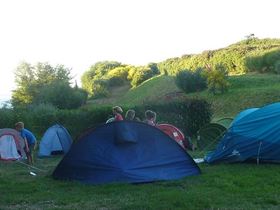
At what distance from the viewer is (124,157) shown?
926 centimetres

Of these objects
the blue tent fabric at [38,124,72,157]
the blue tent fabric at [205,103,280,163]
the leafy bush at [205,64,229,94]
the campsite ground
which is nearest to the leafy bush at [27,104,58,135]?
the blue tent fabric at [38,124,72,157]

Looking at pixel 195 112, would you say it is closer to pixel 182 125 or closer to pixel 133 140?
pixel 182 125

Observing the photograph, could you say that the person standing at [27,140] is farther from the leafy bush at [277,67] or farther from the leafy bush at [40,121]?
the leafy bush at [277,67]


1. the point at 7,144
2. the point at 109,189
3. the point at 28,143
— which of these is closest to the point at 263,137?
the point at 109,189

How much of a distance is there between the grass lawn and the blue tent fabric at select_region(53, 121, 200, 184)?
0.33m

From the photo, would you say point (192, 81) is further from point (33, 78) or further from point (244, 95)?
point (33, 78)

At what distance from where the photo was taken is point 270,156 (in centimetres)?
1025

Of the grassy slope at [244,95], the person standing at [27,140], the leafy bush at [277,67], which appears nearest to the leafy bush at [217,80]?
the grassy slope at [244,95]

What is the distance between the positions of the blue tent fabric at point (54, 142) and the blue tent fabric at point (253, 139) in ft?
17.6

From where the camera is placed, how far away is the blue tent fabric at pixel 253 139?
10261 millimetres

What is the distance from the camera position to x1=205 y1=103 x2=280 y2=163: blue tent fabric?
10.3m

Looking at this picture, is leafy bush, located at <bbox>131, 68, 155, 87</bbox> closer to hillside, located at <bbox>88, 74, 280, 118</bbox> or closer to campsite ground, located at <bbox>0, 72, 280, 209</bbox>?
hillside, located at <bbox>88, 74, 280, 118</bbox>

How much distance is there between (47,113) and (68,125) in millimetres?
976

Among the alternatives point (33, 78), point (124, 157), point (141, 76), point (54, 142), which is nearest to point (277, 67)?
point (54, 142)
